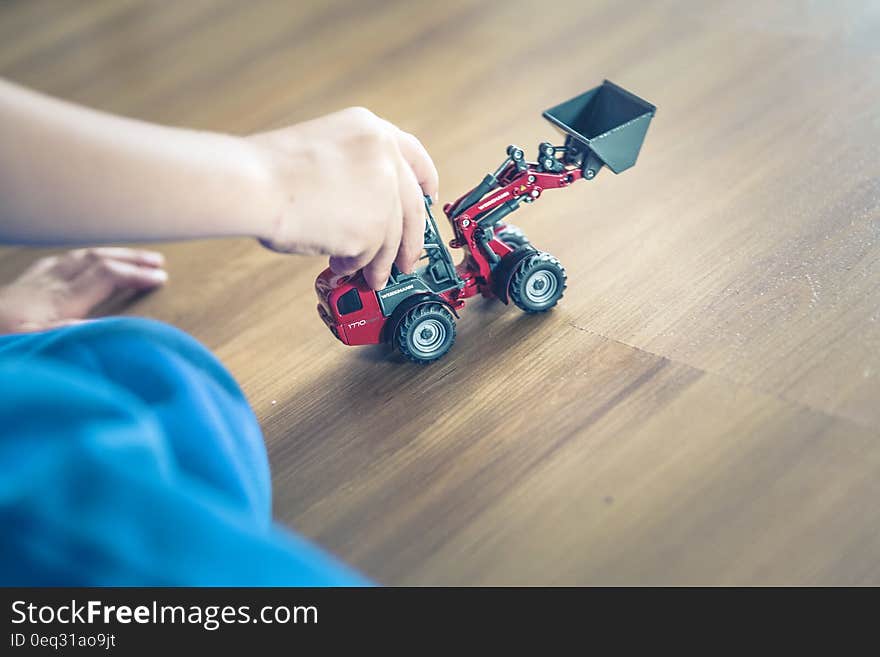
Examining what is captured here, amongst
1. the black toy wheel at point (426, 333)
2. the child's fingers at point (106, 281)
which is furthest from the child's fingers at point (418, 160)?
the child's fingers at point (106, 281)

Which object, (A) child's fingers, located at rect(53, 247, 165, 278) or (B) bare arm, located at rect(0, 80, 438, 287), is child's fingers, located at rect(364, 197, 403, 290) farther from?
(A) child's fingers, located at rect(53, 247, 165, 278)

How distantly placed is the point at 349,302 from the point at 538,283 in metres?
0.19

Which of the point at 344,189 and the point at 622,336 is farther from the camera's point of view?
the point at 622,336

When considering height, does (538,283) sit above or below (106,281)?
above

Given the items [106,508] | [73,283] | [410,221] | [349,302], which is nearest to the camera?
[106,508]

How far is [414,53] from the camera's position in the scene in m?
1.56

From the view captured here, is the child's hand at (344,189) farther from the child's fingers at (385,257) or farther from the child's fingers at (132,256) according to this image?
the child's fingers at (132,256)

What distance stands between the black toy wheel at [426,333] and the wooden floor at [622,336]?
20 mm

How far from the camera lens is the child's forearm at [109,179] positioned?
1.91 feet

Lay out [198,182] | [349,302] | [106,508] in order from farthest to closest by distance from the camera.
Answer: [349,302], [198,182], [106,508]

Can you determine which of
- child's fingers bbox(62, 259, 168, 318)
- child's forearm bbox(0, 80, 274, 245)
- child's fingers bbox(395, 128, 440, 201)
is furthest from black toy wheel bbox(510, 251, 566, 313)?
child's fingers bbox(62, 259, 168, 318)

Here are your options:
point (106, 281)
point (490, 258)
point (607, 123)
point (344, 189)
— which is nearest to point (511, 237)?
point (490, 258)

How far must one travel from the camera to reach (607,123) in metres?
0.96

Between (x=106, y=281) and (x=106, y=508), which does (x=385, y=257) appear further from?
(x=106, y=281)
